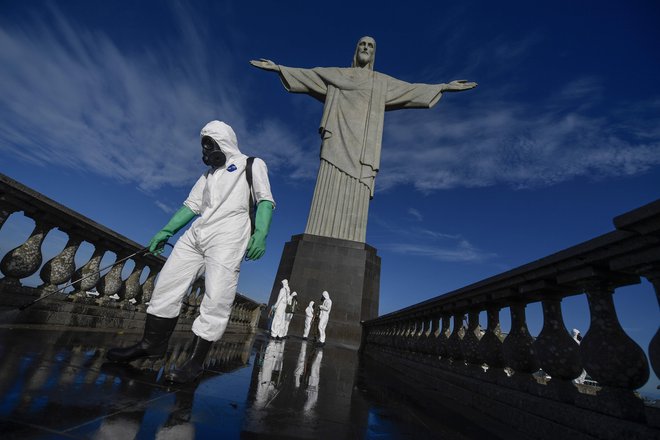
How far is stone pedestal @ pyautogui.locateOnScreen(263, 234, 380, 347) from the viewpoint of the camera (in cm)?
1248

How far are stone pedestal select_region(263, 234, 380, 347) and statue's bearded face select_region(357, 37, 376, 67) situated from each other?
1075 centimetres

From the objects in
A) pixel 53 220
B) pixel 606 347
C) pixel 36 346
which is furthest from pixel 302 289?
pixel 606 347

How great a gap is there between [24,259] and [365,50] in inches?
725

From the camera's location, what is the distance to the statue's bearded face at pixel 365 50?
17.8 m

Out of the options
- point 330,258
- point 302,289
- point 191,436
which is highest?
point 330,258

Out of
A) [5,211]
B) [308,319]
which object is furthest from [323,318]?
[5,211]

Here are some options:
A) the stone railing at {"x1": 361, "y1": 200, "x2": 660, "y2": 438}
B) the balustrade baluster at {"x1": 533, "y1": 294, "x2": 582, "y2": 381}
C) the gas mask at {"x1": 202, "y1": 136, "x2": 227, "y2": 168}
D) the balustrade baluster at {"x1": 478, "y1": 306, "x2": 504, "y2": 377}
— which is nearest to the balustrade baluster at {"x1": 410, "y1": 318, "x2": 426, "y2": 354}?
the stone railing at {"x1": 361, "y1": 200, "x2": 660, "y2": 438}

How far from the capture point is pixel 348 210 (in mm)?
15070

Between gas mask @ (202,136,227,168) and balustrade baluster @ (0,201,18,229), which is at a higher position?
gas mask @ (202,136,227,168)

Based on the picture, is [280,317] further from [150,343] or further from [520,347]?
[520,347]

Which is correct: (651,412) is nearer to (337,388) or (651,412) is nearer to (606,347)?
(606,347)

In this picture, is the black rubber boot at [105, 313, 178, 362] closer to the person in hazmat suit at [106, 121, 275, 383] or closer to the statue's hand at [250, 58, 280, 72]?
the person in hazmat suit at [106, 121, 275, 383]

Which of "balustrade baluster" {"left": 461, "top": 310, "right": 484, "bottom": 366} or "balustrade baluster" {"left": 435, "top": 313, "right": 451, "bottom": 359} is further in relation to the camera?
"balustrade baluster" {"left": 435, "top": 313, "right": 451, "bottom": 359}

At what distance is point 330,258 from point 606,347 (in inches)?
A: 478
